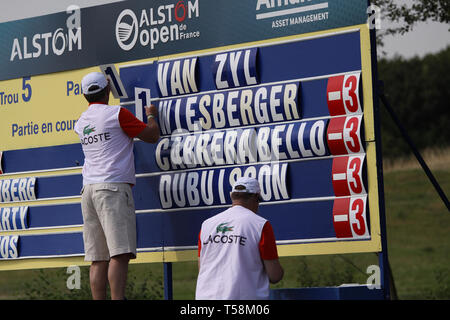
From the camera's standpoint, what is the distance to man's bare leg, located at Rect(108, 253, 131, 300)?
7078mm

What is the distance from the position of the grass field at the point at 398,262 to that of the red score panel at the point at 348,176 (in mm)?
8141

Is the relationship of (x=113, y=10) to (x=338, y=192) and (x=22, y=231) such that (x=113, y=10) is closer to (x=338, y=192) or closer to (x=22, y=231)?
(x=22, y=231)

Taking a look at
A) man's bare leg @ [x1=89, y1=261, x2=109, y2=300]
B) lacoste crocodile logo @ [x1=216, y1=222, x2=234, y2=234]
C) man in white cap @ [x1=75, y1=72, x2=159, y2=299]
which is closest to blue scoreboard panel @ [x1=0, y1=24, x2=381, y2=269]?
man in white cap @ [x1=75, y1=72, x2=159, y2=299]

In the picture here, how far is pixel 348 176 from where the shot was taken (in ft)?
22.8

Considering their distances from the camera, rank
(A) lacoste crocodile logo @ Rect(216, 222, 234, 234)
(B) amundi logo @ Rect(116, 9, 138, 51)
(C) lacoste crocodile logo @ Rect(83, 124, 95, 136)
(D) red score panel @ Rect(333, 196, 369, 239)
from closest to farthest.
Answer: (A) lacoste crocodile logo @ Rect(216, 222, 234, 234), (D) red score panel @ Rect(333, 196, 369, 239), (C) lacoste crocodile logo @ Rect(83, 124, 95, 136), (B) amundi logo @ Rect(116, 9, 138, 51)

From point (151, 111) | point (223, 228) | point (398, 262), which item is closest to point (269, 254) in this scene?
point (223, 228)

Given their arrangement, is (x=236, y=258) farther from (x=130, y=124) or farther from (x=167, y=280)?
(x=167, y=280)

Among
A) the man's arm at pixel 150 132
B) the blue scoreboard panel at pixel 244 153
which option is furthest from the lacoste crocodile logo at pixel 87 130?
the blue scoreboard panel at pixel 244 153

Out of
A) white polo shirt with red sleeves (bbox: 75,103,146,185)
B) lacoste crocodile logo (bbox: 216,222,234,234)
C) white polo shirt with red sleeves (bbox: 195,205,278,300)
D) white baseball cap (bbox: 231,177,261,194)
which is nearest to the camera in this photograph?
white polo shirt with red sleeves (bbox: 195,205,278,300)

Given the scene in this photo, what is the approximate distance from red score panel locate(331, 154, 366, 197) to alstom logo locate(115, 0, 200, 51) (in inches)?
76.3

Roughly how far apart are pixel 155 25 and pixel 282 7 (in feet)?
4.56

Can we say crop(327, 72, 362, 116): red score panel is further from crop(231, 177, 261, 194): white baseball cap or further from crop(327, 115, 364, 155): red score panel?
crop(231, 177, 261, 194): white baseball cap

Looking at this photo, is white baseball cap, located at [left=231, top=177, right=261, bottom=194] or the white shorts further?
the white shorts
